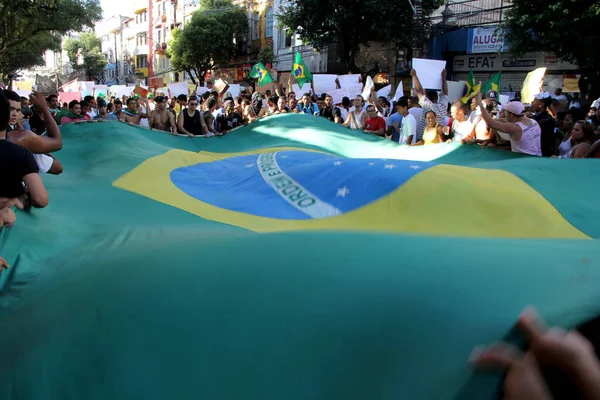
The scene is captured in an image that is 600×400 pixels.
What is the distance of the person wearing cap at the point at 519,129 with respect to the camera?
209 inches

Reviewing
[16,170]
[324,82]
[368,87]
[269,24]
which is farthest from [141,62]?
[16,170]

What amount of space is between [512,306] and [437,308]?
18cm

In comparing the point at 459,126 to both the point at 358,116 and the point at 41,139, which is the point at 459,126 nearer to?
the point at 358,116

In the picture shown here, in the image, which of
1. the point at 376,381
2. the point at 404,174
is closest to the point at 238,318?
the point at 376,381

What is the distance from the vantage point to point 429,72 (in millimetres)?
8641

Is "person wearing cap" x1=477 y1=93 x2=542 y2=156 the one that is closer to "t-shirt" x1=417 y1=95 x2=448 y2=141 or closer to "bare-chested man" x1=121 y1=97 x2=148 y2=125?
"t-shirt" x1=417 y1=95 x2=448 y2=141

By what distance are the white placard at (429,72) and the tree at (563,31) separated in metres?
8.32

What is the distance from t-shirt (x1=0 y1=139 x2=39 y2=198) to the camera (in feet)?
8.36

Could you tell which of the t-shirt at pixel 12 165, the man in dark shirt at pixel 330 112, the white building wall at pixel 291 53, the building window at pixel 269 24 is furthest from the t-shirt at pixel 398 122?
the building window at pixel 269 24

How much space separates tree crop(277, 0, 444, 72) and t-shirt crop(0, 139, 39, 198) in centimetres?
2140

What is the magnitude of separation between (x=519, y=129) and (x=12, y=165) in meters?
4.58

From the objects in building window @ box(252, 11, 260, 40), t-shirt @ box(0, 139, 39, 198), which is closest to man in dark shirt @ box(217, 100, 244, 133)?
t-shirt @ box(0, 139, 39, 198)

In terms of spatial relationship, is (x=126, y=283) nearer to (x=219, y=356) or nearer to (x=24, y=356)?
(x=24, y=356)

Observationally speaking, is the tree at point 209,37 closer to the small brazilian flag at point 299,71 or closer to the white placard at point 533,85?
the small brazilian flag at point 299,71
